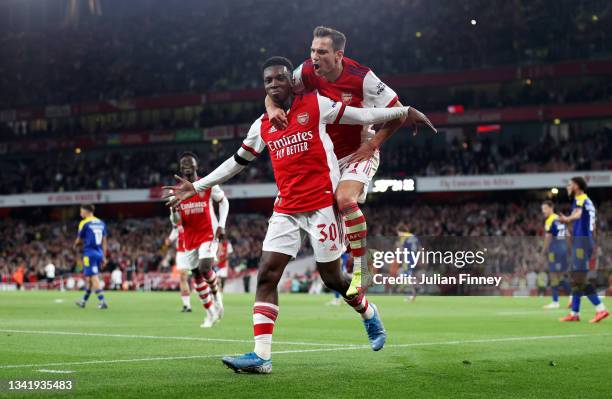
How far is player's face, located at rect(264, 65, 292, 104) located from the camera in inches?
313

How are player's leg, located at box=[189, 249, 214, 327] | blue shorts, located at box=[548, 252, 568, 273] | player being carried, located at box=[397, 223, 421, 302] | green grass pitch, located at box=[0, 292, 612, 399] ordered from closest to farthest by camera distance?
green grass pitch, located at box=[0, 292, 612, 399] < player's leg, located at box=[189, 249, 214, 327] < blue shorts, located at box=[548, 252, 568, 273] < player being carried, located at box=[397, 223, 421, 302]

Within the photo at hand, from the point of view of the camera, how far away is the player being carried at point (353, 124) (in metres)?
8.37

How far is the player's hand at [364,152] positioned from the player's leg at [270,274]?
991 millimetres

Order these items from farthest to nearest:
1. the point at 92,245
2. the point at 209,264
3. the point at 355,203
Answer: the point at 92,245, the point at 209,264, the point at 355,203

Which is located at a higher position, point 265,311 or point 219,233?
point 219,233

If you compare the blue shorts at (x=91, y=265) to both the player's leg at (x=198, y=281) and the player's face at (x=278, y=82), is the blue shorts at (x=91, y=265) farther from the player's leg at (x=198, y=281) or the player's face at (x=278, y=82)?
the player's face at (x=278, y=82)

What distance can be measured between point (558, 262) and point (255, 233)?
30.1 m

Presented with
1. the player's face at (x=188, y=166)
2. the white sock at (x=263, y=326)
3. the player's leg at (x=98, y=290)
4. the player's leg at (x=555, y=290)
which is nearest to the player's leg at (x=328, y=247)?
the white sock at (x=263, y=326)

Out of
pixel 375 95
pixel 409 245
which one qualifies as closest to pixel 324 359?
pixel 375 95

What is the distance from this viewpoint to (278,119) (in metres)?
7.89

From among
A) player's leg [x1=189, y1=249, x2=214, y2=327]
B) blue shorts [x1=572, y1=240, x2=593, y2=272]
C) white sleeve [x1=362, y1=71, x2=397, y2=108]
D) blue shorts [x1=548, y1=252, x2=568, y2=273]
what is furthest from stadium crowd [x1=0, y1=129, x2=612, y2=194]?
white sleeve [x1=362, y1=71, x2=397, y2=108]

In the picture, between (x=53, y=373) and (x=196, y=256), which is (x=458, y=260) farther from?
(x=53, y=373)

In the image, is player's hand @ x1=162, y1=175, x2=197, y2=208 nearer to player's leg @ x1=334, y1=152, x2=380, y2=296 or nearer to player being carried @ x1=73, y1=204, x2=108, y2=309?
player's leg @ x1=334, y1=152, x2=380, y2=296

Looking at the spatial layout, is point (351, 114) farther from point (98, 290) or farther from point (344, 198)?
point (98, 290)
